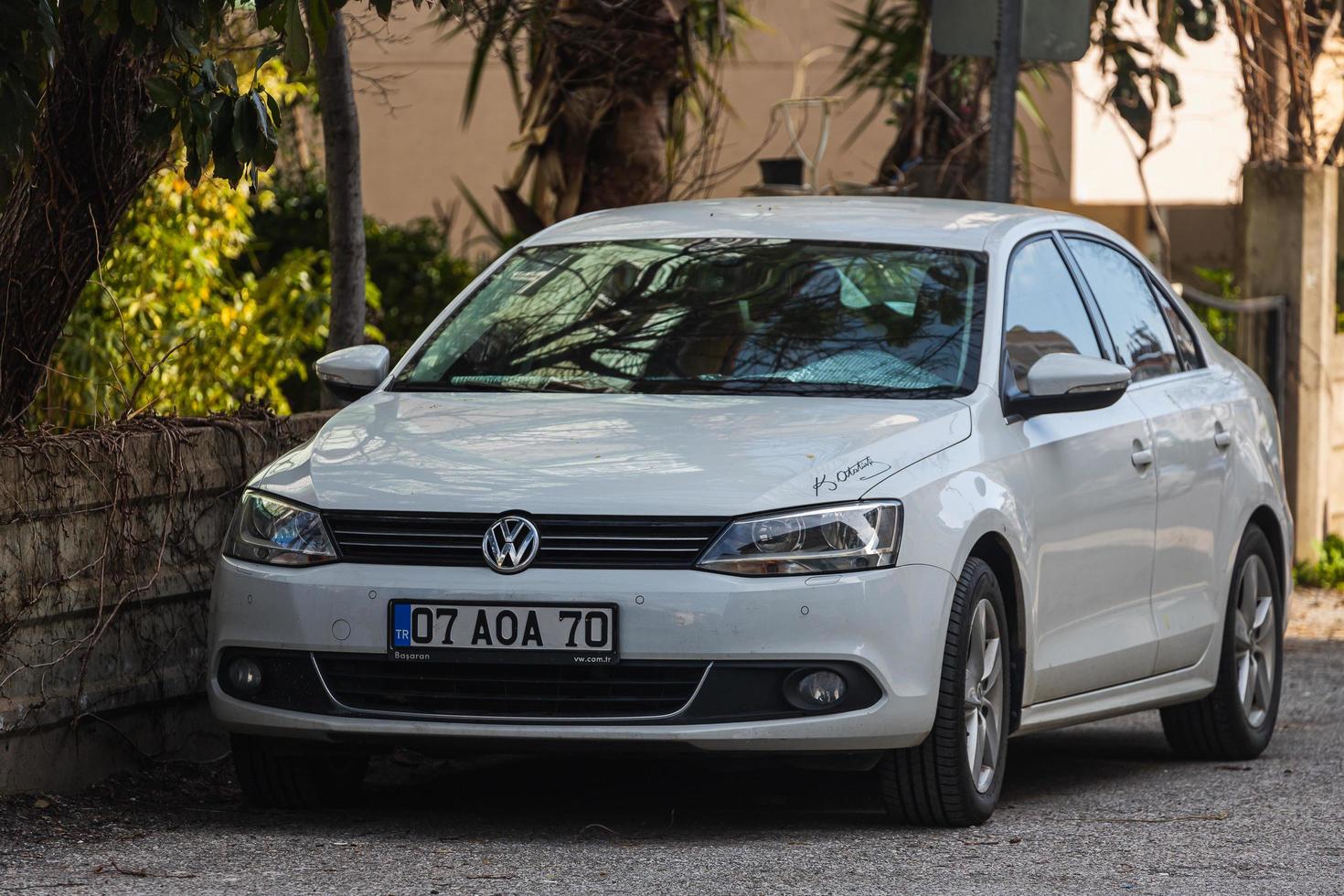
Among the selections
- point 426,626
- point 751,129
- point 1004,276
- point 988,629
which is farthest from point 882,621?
point 751,129

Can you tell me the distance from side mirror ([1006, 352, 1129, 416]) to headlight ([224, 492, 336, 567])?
1837mm

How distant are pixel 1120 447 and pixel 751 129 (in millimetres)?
12994

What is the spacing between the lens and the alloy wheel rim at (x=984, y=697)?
19.3 feet

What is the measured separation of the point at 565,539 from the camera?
551 centimetres

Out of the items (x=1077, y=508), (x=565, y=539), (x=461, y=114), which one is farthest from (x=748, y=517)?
(x=461, y=114)

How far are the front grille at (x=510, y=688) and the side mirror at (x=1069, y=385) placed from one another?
53.8 inches

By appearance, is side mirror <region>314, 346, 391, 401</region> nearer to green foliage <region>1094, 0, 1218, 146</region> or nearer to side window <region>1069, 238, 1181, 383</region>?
side window <region>1069, 238, 1181, 383</region>

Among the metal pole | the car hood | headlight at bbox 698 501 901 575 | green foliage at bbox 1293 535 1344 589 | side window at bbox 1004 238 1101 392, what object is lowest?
green foliage at bbox 1293 535 1344 589

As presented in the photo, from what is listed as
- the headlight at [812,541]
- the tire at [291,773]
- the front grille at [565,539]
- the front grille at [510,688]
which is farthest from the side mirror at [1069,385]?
the tire at [291,773]

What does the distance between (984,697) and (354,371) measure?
1.98m

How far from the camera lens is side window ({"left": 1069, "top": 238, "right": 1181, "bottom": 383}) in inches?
289

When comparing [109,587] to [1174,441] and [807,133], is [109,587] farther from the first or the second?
[807,133]

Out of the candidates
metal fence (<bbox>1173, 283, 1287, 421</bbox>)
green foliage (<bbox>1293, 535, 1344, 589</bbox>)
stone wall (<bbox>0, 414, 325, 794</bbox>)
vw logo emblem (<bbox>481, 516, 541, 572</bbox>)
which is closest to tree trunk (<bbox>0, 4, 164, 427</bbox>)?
stone wall (<bbox>0, 414, 325, 794</bbox>)

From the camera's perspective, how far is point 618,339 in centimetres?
659
